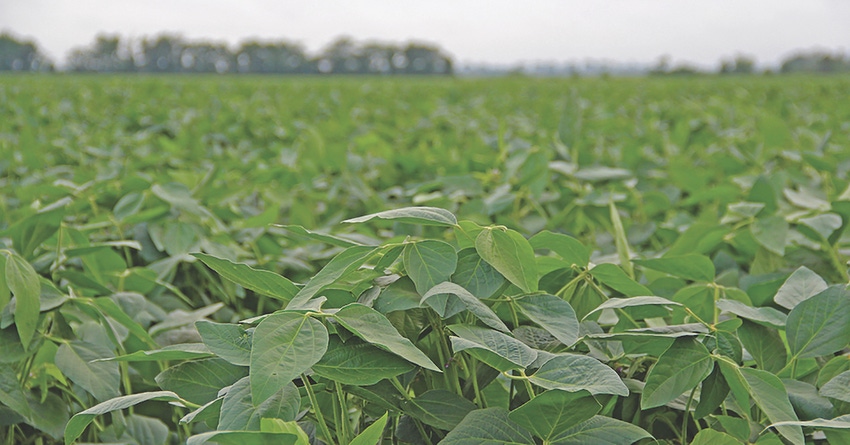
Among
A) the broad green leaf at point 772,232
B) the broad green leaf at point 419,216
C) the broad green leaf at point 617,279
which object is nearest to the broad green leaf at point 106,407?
the broad green leaf at point 419,216

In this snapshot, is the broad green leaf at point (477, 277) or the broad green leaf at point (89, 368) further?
the broad green leaf at point (89, 368)

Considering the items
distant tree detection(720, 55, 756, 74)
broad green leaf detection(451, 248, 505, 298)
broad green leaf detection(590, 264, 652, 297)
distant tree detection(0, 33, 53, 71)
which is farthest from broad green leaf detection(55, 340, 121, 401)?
distant tree detection(0, 33, 53, 71)

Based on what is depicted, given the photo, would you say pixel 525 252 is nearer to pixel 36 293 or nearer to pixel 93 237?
pixel 36 293

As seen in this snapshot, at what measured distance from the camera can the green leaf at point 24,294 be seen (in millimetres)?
811

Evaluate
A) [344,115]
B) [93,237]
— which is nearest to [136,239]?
[93,237]

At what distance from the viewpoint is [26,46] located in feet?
115

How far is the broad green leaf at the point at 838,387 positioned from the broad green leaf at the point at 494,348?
29cm

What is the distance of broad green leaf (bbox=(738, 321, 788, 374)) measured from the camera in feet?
2.54

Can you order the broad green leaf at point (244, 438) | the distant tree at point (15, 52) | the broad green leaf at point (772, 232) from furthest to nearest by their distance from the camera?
the distant tree at point (15, 52) < the broad green leaf at point (772, 232) < the broad green leaf at point (244, 438)

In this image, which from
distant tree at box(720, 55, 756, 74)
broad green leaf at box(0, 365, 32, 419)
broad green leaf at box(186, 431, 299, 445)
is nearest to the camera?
broad green leaf at box(186, 431, 299, 445)

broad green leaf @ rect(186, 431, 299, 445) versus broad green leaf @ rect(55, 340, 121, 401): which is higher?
broad green leaf @ rect(186, 431, 299, 445)

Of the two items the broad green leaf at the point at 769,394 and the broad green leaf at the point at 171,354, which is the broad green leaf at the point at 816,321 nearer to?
the broad green leaf at the point at 769,394

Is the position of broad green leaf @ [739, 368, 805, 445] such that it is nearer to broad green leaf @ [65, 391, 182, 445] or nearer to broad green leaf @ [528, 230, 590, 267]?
broad green leaf @ [528, 230, 590, 267]

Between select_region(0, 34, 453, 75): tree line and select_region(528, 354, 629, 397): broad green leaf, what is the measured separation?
30.6 m
